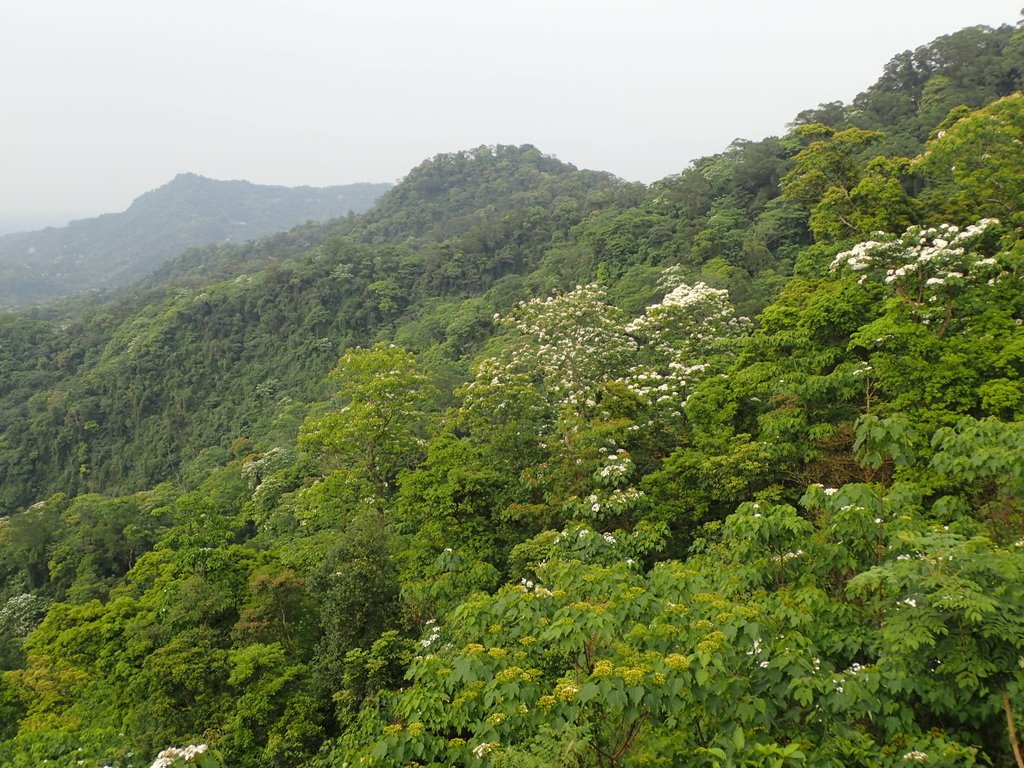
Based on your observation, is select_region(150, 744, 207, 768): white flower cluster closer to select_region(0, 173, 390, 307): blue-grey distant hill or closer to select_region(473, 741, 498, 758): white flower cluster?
select_region(473, 741, 498, 758): white flower cluster

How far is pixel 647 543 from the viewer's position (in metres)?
8.41

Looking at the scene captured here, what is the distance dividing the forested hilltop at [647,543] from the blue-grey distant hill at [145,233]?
11705 centimetres

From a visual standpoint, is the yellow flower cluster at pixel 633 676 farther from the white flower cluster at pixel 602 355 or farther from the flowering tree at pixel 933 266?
the flowering tree at pixel 933 266

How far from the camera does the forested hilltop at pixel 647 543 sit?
3887mm

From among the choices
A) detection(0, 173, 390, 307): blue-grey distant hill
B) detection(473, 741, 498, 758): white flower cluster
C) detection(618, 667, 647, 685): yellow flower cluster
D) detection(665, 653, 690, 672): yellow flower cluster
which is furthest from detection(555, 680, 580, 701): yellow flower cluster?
detection(0, 173, 390, 307): blue-grey distant hill

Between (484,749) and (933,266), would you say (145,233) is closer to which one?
(933,266)

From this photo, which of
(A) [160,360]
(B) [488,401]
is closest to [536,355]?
(B) [488,401]

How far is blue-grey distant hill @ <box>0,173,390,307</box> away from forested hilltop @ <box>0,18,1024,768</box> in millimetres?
117055

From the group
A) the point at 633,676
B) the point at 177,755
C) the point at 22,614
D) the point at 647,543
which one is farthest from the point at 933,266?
the point at 22,614

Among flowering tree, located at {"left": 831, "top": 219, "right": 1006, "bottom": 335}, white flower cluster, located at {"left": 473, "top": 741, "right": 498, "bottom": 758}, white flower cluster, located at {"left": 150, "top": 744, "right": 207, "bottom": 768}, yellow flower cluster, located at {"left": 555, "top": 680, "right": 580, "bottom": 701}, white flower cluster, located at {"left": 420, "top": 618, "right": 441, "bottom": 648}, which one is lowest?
white flower cluster, located at {"left": 420, "top": 618, "right": 441, "bottom": 648}

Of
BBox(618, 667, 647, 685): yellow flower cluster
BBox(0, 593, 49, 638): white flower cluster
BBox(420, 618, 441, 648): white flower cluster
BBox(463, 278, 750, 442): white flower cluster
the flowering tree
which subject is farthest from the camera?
BBox(0, 593, 49, 638): white flower cluster

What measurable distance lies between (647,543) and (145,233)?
586ft

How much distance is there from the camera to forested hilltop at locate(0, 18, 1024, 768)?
3887 mm

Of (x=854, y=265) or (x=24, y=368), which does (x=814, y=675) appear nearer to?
(x=854, y=265)
